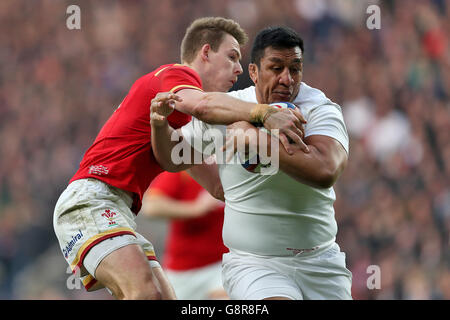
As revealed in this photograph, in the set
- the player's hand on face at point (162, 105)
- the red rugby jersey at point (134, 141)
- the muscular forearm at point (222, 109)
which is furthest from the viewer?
the red rugby jersey at point (134, 141)

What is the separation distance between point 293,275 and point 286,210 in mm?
359

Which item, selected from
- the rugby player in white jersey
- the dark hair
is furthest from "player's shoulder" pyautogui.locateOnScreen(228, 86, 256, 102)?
the dark hair

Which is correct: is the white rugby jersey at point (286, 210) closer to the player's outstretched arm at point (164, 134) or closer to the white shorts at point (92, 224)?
the player's outstretched arm at point (164, 134)

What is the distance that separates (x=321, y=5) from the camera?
1241 cm

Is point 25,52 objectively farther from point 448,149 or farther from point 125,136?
point 125,136

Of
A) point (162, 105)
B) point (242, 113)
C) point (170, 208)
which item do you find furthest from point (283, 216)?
point (170, 208)

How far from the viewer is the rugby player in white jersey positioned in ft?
12.2

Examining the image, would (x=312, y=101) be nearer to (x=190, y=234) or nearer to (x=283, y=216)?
(x=283, y=216)

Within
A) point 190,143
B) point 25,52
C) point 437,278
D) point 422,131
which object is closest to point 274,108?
point 190,143

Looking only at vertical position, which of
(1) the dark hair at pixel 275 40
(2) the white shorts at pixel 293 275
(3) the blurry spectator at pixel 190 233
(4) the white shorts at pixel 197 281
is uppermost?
(1) the dark hair at pixel 275 40

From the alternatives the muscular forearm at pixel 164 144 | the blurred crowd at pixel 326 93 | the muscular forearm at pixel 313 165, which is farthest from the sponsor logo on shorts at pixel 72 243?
the blurred crowd at pixel 326 93

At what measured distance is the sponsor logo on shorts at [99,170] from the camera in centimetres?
420

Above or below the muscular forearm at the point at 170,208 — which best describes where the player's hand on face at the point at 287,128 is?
above

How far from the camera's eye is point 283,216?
12.5ft
